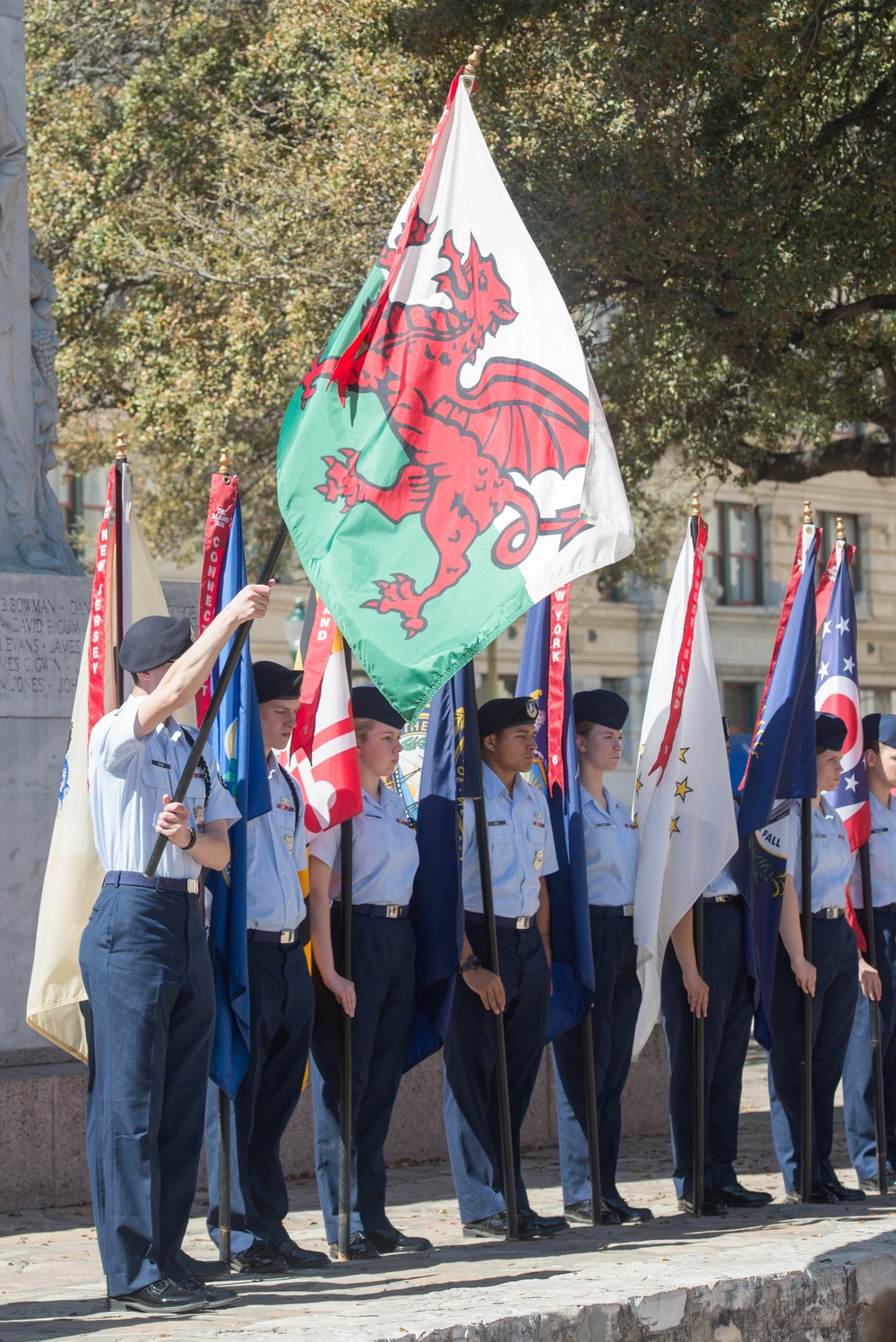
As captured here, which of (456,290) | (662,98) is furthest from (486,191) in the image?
(662,98)

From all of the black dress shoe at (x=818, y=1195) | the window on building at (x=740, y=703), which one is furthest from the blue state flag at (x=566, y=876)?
the window on building at (x=740, y=703)

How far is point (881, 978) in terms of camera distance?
820 centimetres

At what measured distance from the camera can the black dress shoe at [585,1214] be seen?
23.4 feet

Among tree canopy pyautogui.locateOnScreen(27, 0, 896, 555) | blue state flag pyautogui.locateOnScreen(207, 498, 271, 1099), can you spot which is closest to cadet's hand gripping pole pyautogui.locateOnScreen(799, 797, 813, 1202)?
blue state flag pyautogui.locateOnScreen(207, 498, 271, 1099)

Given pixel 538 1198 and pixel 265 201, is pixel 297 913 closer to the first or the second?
pixel 538 1198

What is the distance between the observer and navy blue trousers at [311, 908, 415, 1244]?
21.8 ft

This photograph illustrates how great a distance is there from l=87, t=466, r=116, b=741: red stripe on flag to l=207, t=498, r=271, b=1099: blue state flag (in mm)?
425

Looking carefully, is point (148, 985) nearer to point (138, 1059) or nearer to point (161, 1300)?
point (138, 1059)

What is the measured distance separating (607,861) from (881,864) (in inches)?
62.7

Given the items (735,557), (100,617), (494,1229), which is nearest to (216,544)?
(100,617)

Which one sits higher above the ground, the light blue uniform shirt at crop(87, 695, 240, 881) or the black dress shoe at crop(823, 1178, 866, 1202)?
the light blue uniform shirt at crop(87, 695, 240, 881)

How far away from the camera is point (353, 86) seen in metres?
13.8

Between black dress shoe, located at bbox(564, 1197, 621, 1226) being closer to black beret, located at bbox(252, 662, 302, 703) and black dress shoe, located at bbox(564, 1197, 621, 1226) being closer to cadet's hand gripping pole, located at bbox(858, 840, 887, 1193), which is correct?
cadet's hand gripping pole, located at bbox(858, 840, 887, 1193)

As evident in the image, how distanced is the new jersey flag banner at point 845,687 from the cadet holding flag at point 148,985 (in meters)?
3.59
